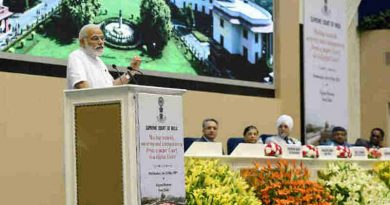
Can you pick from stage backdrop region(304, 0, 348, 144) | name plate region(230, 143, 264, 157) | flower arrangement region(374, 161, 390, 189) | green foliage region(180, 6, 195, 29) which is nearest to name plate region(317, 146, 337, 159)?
flower arrangement region(374, 161, 390, 189)

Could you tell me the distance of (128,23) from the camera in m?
8.59

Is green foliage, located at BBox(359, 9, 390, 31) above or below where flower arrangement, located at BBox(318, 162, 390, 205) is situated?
above

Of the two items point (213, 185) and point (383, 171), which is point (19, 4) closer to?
point (213, 185)

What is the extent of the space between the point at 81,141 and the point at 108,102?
0.85 ft

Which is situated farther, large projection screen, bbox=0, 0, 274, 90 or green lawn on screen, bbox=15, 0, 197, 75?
green lawn on screen, bbox=15, 0, 197, 75

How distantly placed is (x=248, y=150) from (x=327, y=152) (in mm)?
1189

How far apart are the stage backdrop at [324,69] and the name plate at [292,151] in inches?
195

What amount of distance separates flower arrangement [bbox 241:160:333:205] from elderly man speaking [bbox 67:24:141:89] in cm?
159

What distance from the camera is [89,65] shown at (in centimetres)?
474

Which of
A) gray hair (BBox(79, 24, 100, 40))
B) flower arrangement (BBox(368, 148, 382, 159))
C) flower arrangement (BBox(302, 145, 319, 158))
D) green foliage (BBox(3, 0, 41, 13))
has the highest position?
green foliage (BBox(3, 0, 41, 13))

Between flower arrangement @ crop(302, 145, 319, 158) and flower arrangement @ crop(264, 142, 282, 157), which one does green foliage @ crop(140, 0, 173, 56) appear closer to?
flower arrangement @ crop(302, 145, 319, 158)

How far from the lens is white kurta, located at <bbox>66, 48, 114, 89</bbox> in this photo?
4.64m

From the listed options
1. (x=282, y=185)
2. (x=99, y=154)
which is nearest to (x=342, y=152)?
(x=282, y=185)

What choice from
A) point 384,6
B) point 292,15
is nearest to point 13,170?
point 292,15
